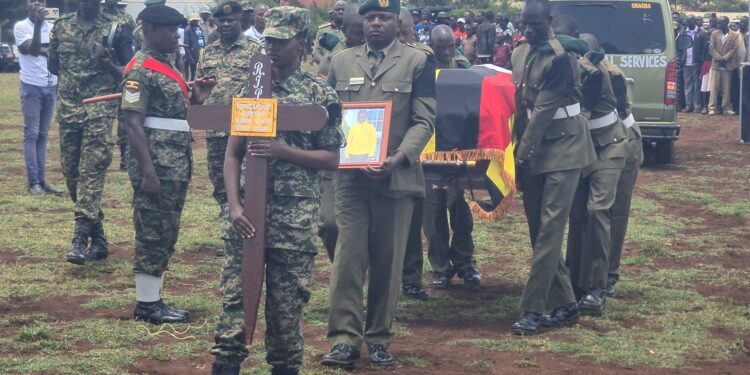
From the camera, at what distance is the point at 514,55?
795 cm

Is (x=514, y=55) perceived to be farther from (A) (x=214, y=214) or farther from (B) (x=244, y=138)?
(A) (x=214, y=214)

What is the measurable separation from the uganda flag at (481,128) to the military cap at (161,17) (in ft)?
6.05

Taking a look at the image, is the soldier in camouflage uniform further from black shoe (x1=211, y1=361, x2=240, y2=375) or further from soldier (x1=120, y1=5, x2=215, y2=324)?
black shoe (x1=211, y1=361, x2=240, y2=375)

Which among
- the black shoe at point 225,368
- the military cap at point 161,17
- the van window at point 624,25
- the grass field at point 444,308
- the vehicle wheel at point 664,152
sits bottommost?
the grass field at point 444,308

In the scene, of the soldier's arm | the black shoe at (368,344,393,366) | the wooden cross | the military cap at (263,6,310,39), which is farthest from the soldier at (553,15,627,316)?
the wooden cross

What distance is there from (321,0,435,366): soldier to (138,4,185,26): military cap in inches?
53.2

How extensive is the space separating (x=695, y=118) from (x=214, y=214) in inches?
562

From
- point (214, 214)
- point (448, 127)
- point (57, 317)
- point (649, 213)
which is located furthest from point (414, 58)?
point (649, 213)

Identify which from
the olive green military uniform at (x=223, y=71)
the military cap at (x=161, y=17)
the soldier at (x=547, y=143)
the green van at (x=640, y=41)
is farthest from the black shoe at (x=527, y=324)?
the green van at (x=640, y=41)

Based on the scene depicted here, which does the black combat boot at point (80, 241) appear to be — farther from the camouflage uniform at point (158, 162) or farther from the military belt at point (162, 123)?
the military belt at point (162, 123)

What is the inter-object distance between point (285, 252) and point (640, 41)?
11065 mm

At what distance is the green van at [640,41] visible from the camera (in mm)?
15508

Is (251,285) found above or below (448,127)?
below

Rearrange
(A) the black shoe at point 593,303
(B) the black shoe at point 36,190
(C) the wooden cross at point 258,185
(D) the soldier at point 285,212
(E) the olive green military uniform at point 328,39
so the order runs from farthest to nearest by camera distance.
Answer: (B) the black shoe at point 36,190
(E) the olive green military uniform at point 328,39
(A) the black shoe at point 593,303
(D) the soldier at point 285,212
(C) the wooden cross at point 258,185
